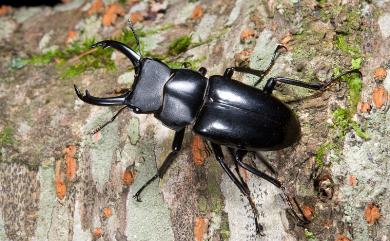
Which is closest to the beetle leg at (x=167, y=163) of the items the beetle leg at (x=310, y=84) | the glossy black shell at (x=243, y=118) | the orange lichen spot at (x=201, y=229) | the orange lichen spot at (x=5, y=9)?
the glossy black shell at (x=243, y=118)

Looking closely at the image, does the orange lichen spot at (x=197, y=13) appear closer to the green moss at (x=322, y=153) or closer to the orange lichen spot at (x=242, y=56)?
the orange lichen spot at (x=242, y=56)

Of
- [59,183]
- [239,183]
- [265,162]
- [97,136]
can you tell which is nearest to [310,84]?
[265,162]

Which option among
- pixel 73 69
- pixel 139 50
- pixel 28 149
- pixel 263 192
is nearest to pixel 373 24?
pixel 263 192

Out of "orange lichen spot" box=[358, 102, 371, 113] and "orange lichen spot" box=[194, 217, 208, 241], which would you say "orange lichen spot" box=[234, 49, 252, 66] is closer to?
"orange lichen spot" box=[358, 102, 371, 113]

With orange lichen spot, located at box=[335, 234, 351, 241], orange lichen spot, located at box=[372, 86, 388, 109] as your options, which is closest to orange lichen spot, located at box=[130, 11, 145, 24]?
orange lichen spot, located at box=[372, 86, 388, 109]

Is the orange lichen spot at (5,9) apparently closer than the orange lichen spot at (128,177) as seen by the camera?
No

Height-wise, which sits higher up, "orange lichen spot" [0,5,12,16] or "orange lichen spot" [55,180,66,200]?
"orange lichen spot" [55,180,66,200]

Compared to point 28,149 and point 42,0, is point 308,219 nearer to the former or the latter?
point 28,149
